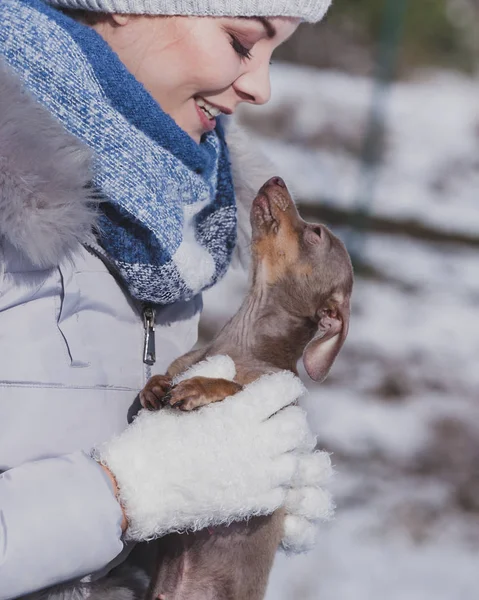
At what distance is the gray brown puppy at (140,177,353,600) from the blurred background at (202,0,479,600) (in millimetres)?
283

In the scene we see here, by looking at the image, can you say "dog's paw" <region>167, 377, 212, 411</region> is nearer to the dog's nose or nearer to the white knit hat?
the dog's nose

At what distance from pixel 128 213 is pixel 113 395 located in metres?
0.35

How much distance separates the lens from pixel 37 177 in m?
1.63

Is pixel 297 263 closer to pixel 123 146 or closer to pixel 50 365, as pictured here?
pixel 123 146

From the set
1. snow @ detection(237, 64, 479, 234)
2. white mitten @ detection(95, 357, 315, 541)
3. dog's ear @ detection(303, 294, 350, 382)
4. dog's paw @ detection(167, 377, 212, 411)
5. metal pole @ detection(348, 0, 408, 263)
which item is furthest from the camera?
snow @ detection(237, 64, 479, 234)

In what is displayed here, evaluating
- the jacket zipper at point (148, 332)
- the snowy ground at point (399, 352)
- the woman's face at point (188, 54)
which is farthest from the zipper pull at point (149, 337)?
the snowy ground at point (399, 352)

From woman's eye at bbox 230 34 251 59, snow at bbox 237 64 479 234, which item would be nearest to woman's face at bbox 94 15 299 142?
woman's eye at bbox 230 34 251 59

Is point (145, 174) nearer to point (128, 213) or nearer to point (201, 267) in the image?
point (128, 213)

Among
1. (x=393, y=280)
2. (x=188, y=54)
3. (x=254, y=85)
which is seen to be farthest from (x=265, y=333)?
(x=393, y=280)

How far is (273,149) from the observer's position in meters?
6.91

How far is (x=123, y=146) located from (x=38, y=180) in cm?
21

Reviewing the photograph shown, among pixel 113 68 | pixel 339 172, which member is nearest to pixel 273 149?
pixel 339 172

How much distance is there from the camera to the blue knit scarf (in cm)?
171

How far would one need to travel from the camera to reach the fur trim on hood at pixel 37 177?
1601mm
